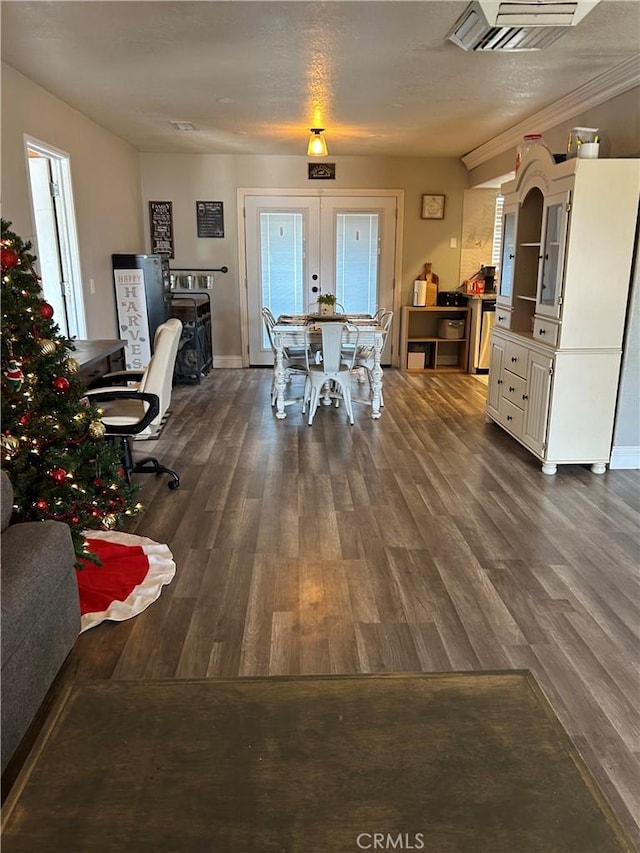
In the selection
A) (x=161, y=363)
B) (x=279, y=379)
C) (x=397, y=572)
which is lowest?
(x=397, y=572)

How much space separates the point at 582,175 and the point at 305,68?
1.82m

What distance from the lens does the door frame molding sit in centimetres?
736

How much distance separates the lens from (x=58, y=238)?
4.86 meters

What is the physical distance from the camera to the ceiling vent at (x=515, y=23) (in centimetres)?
265

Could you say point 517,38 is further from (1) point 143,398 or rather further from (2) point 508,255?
(1) point 143,398

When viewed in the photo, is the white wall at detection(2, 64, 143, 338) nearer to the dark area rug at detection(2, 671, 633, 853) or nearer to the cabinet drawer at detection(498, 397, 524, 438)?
the dark area rug at detection(2, 671, 633, 853)

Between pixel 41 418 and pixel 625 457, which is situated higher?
pixel 41 418

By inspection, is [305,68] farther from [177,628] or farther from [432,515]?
[177,628]

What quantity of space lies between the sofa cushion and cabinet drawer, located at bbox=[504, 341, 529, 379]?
11.1ft

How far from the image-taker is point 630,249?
12.2ft

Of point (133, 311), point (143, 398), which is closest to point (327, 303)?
point (133, 311)

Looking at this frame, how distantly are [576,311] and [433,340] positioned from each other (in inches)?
152

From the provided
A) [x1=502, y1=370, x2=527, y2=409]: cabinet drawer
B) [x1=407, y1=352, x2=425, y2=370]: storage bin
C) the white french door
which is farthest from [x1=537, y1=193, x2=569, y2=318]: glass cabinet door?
the white french door

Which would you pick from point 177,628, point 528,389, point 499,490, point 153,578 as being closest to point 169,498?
point 153,578
